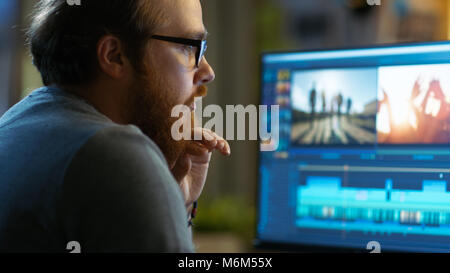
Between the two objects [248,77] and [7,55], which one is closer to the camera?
[7,55]

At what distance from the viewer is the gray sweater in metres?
0.61

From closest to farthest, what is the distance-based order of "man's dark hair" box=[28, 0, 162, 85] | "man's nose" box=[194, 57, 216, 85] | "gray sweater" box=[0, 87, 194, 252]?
"gray sweater" box=[0, 87, 194, 252] → "man's dark hair" box=[28, 0, 162, 85] → "man's nose" box=[194, 57, 216, 85]

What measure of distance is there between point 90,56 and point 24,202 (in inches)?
11.1

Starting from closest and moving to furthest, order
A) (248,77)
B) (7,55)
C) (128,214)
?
(128,214) → (7,55) → (248,77)

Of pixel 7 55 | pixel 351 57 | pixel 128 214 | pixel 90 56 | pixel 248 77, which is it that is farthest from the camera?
pixel 248 77

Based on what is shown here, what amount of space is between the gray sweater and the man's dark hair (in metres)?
0.14

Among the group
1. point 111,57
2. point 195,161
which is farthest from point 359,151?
point 111,57

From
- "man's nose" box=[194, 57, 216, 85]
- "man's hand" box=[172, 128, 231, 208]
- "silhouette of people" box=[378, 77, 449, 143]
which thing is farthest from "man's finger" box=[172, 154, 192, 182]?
"silhouette of people" box=[378, 77, 449, 143]

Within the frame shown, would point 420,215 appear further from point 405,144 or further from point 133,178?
point 133,178

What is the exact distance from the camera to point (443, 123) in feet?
2.90

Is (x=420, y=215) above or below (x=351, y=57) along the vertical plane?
below

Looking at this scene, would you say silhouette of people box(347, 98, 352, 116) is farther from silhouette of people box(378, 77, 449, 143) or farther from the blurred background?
the blurred background

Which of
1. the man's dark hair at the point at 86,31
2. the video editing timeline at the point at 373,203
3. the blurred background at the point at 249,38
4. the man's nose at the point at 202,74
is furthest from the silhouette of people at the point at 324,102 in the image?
the blurred background at the point at 249,38

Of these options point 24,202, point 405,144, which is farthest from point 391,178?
point 24,202
